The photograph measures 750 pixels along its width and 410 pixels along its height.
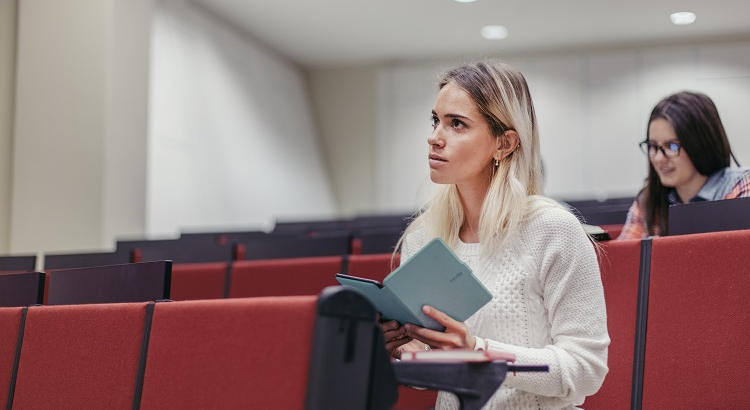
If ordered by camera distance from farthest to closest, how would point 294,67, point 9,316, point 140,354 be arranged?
point 294,67
point 9,316
point 140,354

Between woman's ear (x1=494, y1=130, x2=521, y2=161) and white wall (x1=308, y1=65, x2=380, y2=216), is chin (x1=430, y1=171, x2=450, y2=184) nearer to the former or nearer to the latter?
woman's ear (x1=494, y1=130, x2=521, y2=161)

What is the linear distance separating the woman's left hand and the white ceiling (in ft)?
17.3

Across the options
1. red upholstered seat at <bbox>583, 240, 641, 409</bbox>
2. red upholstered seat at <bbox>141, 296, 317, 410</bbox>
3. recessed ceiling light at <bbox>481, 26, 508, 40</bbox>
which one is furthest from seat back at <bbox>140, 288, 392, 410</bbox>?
recessed ceiling light at <bbox>481, 26, 508, 40</bbox>

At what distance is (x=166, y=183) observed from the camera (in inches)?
215

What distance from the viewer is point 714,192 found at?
226cm

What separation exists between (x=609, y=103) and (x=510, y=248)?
6.60 meters

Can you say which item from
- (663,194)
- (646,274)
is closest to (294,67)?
(663,194)

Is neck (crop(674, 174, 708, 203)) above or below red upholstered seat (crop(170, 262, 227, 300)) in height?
above

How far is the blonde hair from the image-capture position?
→ 1478 millimetres

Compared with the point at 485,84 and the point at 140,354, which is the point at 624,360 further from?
the point at 140,354

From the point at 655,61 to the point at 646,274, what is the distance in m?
6.31

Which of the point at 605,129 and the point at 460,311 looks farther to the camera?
the point at 605,129

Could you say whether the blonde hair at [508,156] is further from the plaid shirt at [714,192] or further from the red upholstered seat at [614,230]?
the red upholstered seat at [614,230]

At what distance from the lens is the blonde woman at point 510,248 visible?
1325 mm
